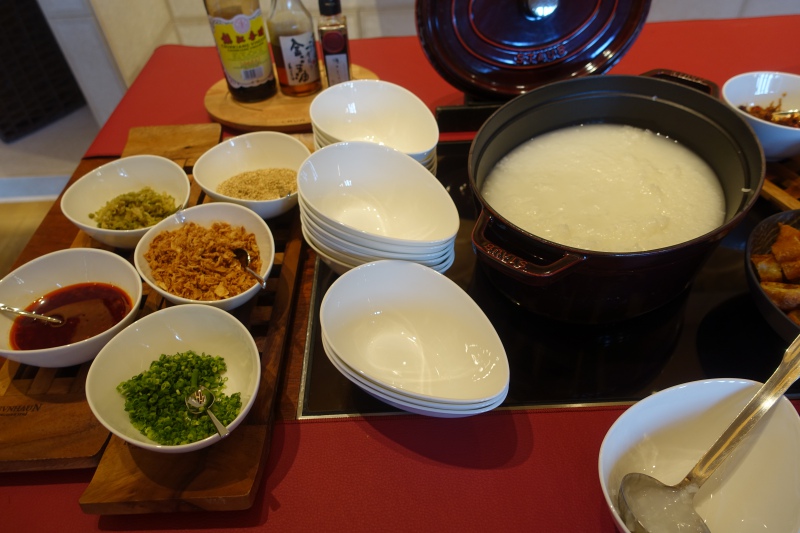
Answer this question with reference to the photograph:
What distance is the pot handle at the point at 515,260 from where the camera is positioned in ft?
2.25

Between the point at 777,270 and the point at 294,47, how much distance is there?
4.03 feet

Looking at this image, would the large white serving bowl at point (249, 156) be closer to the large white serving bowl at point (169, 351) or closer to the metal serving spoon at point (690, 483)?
the large white serving bowl at point (169, 351)

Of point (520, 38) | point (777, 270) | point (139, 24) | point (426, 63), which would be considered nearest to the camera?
point (777, 270)

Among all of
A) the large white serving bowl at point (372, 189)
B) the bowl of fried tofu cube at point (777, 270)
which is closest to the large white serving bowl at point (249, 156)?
the large white serving bowl at point (372, 189)

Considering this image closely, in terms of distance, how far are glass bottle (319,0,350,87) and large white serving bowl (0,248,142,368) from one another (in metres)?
0.77

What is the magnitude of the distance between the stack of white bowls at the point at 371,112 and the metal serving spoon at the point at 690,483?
82cm

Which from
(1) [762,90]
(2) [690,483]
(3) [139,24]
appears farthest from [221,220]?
(3) [139,24]

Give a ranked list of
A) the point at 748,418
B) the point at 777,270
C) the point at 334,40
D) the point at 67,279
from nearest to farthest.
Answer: the point at 748,418
the point at 777,270
the point at 67,279
the point at 334,40

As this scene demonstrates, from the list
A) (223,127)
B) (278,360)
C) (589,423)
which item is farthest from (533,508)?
(223,127)

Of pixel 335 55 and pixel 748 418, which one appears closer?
pixel 748 418

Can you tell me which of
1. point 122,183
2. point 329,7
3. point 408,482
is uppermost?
point 329,7

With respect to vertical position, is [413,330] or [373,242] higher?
[373,242]

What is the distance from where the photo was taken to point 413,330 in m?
0.84

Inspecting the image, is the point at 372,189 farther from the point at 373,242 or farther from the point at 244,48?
the point at 244,48
